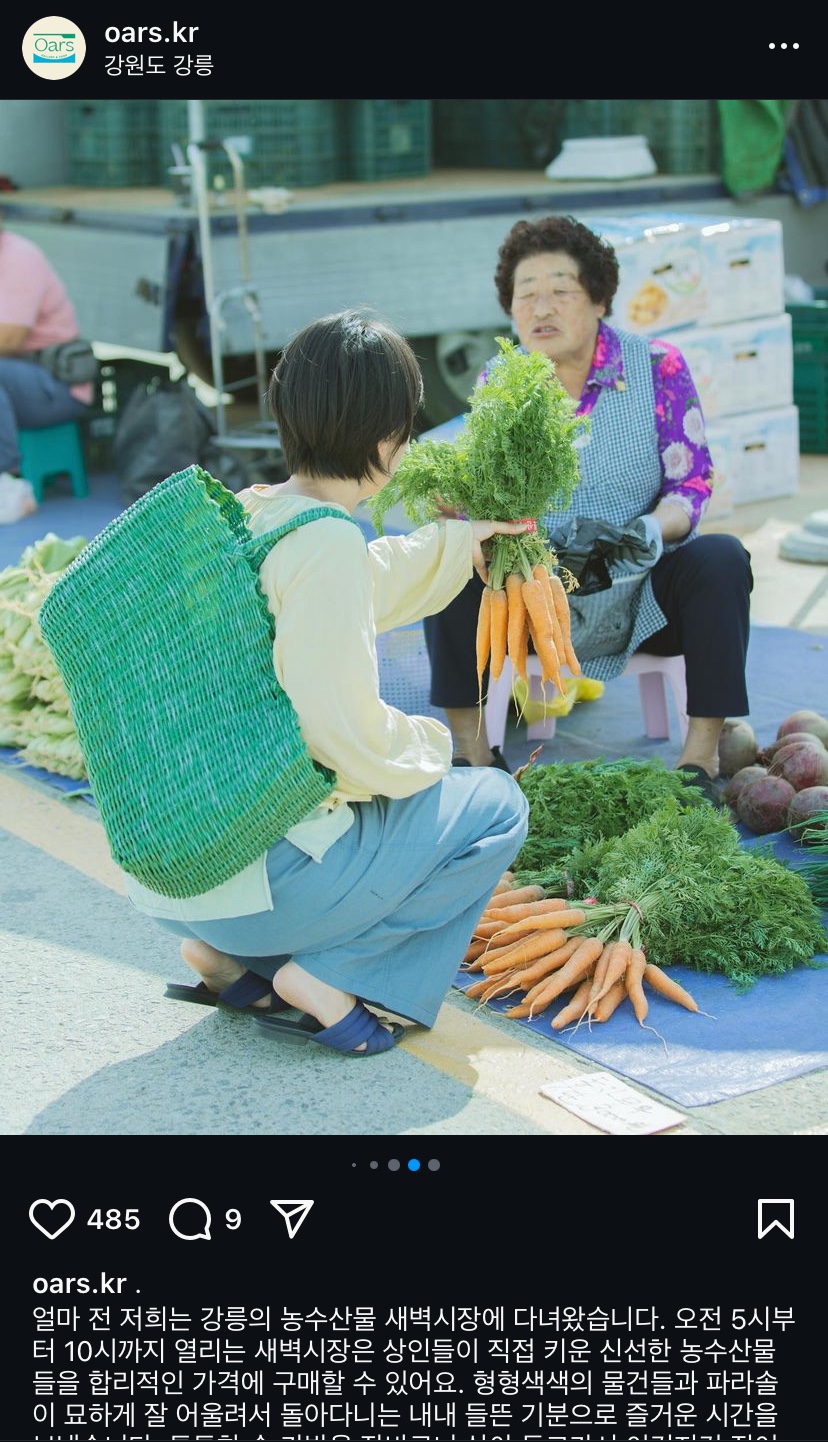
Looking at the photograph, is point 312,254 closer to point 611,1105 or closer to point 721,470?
point 721,470

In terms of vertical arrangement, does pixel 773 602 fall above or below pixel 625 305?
below

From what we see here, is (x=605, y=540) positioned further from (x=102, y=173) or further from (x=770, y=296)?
(x=102, y=173)

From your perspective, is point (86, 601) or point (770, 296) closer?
point (86, 601)

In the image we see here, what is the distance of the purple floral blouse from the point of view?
4562 millimetres

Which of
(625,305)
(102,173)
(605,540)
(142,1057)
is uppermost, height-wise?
(102,173)

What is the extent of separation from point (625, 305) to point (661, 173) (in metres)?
3.28

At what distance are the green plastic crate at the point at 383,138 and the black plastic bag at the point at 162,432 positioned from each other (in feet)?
7.27

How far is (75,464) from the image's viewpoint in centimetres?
841

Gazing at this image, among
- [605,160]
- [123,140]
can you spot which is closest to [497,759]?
[605,160]

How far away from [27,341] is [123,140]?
2.58 m

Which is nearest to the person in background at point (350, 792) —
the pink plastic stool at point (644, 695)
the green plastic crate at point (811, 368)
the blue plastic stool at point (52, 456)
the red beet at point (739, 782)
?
the red beet at point (739, 782)

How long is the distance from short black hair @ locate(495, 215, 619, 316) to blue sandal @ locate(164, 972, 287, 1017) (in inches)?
82.5

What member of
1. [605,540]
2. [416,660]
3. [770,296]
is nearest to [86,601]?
[605,540]

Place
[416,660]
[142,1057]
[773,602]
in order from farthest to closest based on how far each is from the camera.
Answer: [773,602]
[416,660]
[142,1057]
